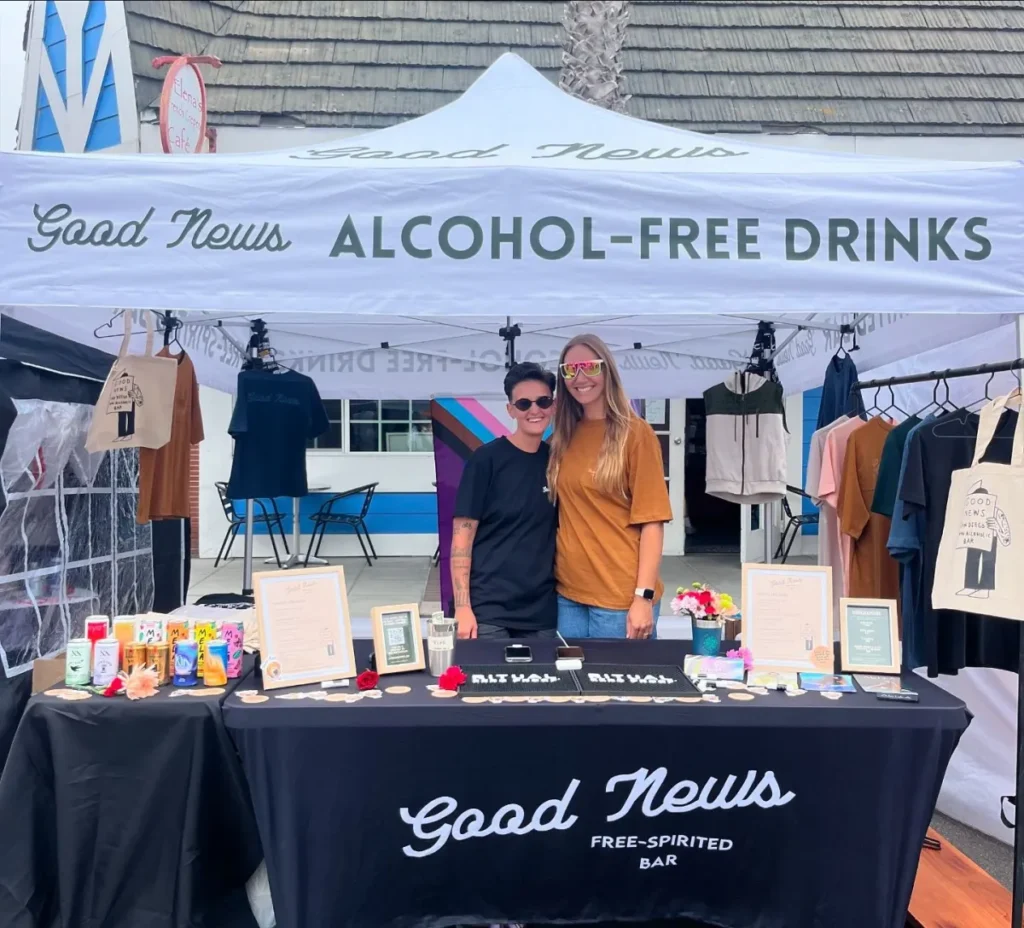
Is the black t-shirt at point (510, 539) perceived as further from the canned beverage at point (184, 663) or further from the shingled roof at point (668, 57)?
the shingled roof at point (668, 57)

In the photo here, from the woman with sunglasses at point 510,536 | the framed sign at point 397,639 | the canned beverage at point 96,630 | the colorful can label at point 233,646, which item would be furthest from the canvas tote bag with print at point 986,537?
the canned beverage at point 96,630

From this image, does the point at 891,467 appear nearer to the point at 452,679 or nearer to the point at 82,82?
the point at 452,679

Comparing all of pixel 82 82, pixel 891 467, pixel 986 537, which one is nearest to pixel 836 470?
pixel 891 467

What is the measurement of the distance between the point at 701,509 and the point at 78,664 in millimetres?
10159

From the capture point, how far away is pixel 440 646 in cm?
221

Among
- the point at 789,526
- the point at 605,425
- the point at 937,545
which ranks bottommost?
the point at 789,526

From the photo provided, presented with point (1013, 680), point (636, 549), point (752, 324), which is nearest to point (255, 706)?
point (636, 549)

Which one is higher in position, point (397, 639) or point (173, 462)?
point (173, 462)

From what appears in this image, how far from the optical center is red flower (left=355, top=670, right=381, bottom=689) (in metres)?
2.09

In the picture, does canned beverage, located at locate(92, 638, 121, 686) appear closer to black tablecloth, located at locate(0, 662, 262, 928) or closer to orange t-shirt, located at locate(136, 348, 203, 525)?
black tablecloth, located at locate(0, 662, 262, 928)

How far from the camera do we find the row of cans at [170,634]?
221 cm

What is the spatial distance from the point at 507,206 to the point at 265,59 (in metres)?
Result: 7.77

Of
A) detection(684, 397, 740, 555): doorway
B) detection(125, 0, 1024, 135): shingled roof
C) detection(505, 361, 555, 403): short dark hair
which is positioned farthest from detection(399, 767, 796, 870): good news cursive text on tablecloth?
detection(125, 0, 1024, 135): shingled roof

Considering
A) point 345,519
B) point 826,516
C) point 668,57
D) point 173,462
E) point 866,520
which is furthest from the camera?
point 668,57
